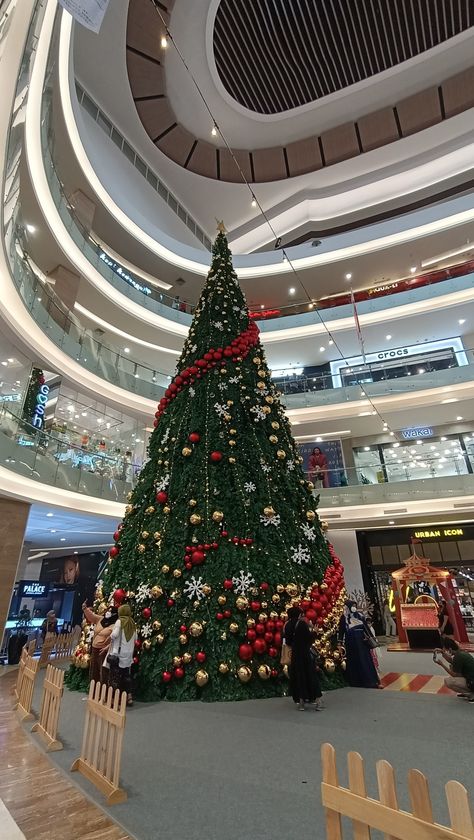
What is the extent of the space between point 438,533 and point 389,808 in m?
13.9

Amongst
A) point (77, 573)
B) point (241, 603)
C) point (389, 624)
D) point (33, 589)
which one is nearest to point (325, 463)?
point (389, 624)

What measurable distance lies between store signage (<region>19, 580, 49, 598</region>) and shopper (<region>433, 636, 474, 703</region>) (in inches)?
502

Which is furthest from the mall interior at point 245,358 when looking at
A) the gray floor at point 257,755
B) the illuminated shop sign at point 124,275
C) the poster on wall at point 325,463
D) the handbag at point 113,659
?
the handbag at point 113,659

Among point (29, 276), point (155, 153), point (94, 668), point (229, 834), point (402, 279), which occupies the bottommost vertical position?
point (229, 834)

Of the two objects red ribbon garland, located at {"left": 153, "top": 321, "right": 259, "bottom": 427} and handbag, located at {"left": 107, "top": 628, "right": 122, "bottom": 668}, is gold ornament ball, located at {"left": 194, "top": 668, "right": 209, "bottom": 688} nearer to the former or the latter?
handbag, located at {"left": 107, "top": 628, "right": 122, "bottom": 668}

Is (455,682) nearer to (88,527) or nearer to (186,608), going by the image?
(186,608)

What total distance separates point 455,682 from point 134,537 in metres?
4.21

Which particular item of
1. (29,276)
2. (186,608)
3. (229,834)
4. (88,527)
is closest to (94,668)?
(186,608)

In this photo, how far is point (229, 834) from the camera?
1931mm

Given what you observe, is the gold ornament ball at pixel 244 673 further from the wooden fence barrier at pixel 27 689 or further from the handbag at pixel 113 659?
the wooden fence barrier at pixel 27 689

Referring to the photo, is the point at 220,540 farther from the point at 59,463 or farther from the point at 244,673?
the point at 59,463

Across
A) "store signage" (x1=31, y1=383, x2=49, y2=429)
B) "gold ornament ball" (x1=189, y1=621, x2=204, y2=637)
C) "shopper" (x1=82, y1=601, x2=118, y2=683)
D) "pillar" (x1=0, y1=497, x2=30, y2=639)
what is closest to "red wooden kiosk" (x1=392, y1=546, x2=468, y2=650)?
"gold ornament ball" (x1=189, y1=621, x2=204, y2=637)

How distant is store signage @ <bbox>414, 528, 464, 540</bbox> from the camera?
13.2 metres

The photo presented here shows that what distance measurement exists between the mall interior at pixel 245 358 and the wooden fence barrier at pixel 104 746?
80 millimetres
